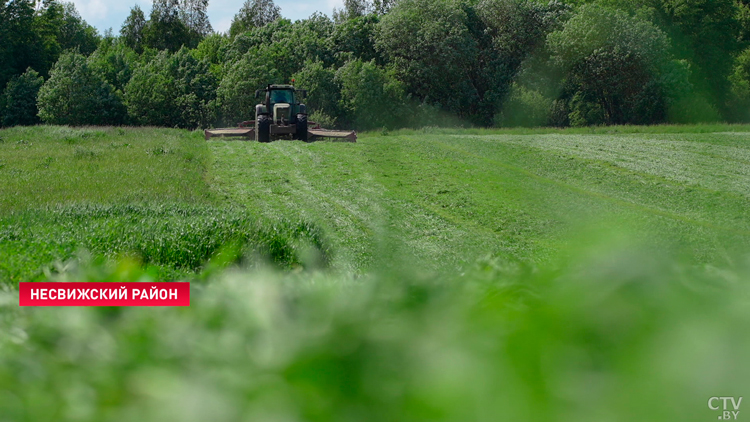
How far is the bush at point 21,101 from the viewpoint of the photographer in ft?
114

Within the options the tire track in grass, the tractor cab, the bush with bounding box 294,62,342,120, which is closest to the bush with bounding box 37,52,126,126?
the bush with bounding box 294,62,342,120

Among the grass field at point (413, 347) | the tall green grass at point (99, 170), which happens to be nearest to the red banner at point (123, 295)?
the grass field at point (413, 347)

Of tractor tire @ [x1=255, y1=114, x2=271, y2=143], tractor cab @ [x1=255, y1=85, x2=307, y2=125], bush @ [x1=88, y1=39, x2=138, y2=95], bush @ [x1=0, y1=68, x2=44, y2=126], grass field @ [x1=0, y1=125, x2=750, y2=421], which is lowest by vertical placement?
grass field @ [x1=0, y1=125, x2=750, y2=421]

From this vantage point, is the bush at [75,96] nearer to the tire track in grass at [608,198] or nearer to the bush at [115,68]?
the bush at [115,68]

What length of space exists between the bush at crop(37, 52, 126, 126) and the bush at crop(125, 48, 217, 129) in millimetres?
1347


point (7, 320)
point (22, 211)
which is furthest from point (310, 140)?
point (7, 320)

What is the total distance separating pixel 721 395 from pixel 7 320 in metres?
0.94

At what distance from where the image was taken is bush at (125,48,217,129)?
113 feet

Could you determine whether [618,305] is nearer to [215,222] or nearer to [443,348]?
[443,348]

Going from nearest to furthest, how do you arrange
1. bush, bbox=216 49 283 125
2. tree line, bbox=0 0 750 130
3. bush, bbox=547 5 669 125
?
bush, bbox=547 5 669 125, tree line, bbox=0 0 750 130, bush, bbox=216 49 283 125

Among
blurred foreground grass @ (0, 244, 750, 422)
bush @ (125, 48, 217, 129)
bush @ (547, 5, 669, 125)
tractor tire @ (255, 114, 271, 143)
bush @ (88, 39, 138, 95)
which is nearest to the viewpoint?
blurred foreground grass @ (0, 244, 750, 422)

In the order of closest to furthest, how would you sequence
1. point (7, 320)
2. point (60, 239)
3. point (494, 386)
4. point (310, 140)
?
point (494, 386) < point (7, 320) < point (60, 239) < point (310, 140)

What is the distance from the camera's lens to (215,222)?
581 cm

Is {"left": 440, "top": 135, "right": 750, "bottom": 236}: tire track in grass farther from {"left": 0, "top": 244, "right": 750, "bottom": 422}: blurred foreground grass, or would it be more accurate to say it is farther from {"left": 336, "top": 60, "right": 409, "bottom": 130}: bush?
{"left": 336, "top": 60, "right": 409, "bottom": 130}: bush
